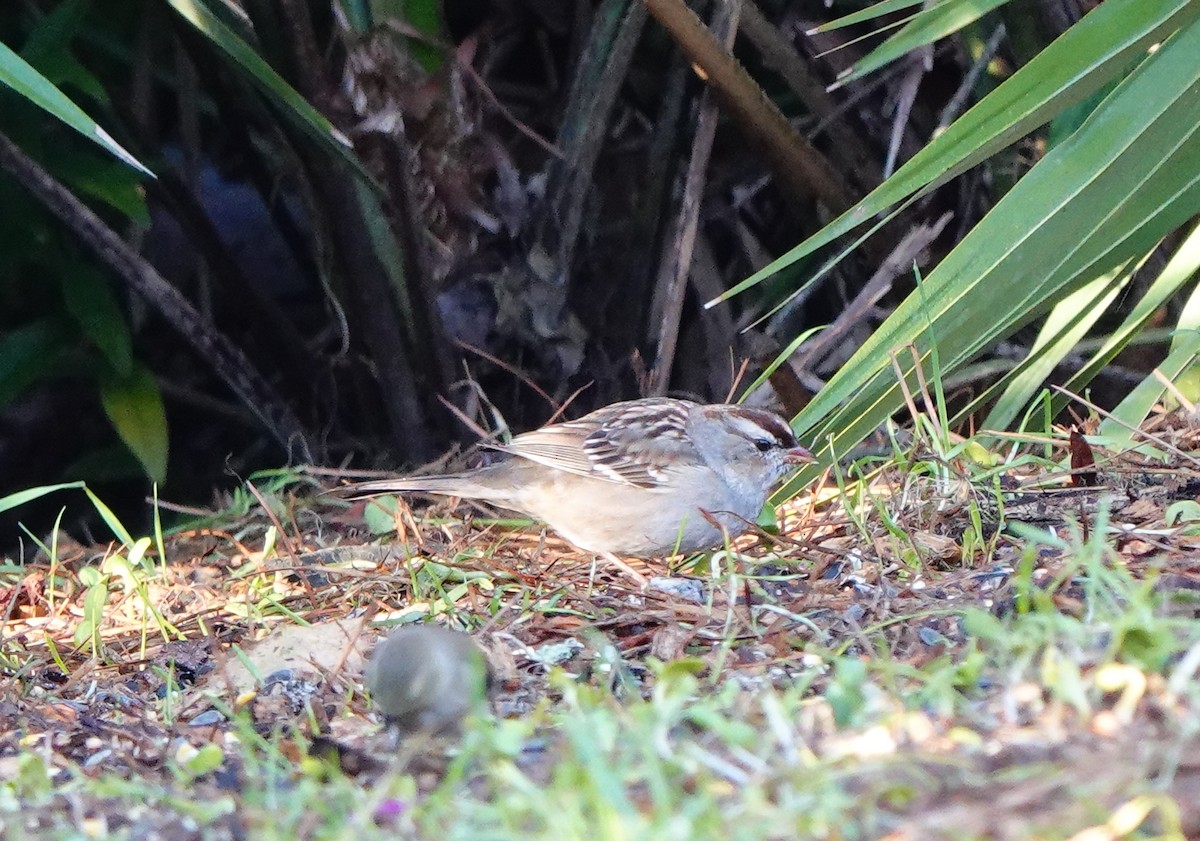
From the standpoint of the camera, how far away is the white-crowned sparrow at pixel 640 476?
4.15 metres

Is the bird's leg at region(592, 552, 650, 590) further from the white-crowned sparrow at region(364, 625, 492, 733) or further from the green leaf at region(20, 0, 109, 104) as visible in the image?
the green leaf at region(20, 0, 109, 104)

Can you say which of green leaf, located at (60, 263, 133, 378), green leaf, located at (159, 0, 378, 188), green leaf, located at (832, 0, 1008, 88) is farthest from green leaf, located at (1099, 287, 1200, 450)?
green leaf, located at (60, 263, 133, 378)

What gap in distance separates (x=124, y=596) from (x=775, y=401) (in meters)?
2.44

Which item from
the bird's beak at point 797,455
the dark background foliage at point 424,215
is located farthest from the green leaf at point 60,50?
the bird's beak at point 797,455

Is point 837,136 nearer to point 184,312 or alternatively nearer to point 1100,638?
point 184,312

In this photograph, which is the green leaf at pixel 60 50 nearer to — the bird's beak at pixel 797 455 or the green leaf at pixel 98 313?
the green leaf at pixel 98 313

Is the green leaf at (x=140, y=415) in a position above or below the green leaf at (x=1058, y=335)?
below

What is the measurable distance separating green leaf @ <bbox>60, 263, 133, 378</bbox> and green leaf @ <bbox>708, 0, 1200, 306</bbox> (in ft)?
8.02

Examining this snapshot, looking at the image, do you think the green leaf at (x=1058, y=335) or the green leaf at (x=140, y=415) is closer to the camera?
the green leaf at (x=1058, y=335)

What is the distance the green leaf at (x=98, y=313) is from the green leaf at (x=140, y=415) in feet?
0.16

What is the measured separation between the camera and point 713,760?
178 centimetres

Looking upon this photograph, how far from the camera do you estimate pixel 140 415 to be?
15.4 feet

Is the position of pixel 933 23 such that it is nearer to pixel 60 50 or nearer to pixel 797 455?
pixel 797 455

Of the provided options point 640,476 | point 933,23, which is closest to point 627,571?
point 640,476
